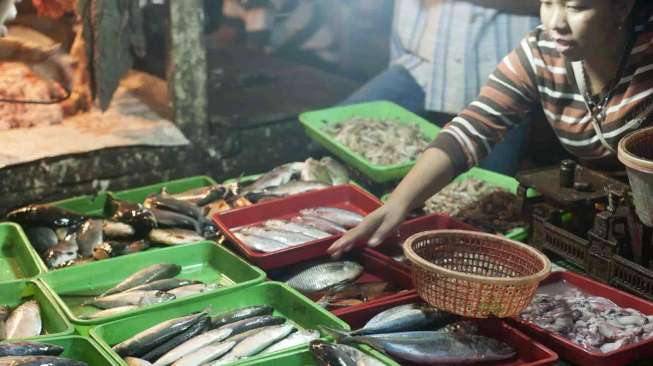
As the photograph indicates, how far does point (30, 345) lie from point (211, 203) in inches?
72.9

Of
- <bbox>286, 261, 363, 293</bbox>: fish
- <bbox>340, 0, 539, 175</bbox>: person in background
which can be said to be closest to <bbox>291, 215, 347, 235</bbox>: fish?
<bbox>286, 261, 363, 293</bbox>: fish

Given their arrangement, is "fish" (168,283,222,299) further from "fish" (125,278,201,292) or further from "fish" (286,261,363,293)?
"fish" (286,261,363,293)

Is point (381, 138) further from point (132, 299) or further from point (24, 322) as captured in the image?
point (24, 322)

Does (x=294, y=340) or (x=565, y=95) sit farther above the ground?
(x=565, y=95)

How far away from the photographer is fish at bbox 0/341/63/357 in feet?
9.96

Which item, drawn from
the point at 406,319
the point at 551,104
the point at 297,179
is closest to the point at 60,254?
the point at 297,179

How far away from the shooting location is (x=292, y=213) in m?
4.60

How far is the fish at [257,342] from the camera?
10.5ft

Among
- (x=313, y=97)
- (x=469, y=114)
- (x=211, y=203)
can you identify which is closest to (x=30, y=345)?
(x=211, y=203)

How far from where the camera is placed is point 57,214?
14.8 ft

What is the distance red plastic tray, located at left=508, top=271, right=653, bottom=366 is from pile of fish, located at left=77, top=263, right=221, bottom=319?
1398 millimetres

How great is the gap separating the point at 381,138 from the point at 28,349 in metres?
2.99

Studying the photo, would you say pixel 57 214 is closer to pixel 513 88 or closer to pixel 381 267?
pixel 381 267

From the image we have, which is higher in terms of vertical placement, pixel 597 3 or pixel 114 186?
pixel 597 3
